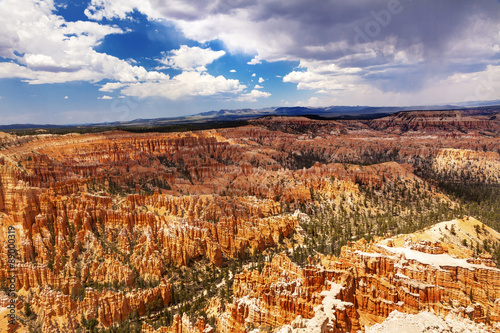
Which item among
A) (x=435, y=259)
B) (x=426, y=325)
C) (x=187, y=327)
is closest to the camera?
(x=426, y=325)

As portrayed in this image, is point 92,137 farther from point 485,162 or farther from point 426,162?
point 485,162

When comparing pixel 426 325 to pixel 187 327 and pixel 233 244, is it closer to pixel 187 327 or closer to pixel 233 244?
pixel 187 327

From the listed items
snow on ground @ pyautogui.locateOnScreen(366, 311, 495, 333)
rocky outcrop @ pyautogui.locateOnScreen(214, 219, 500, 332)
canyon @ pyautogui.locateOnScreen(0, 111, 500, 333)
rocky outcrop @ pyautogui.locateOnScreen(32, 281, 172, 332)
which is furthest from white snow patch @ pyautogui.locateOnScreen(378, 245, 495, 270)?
rocky outcrop @ pyautogui.locateOnScreen(32, 281, 172, 332)

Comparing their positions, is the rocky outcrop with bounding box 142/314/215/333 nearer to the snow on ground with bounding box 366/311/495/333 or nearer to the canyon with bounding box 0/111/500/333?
the canyon with bounding box 0/111/500/333

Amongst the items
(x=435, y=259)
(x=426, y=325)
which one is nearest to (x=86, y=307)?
(x=426, y=325)

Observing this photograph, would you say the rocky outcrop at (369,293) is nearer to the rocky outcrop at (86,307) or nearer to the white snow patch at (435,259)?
the white snow patch at (435,259)

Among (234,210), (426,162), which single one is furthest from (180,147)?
(426,162)

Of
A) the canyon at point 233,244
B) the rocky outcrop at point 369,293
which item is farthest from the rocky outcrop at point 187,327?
the rocky outcrop at point 369,293
